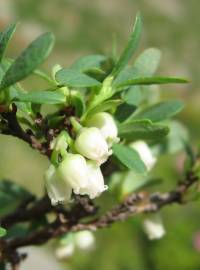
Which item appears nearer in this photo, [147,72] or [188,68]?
[147,72]

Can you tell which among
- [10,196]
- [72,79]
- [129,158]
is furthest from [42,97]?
[10,196]

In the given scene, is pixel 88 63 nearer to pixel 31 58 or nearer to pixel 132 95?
pixel 132 95

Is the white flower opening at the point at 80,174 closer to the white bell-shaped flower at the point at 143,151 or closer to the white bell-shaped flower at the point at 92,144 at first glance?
the white bell-shaped flower at the point at 92,144

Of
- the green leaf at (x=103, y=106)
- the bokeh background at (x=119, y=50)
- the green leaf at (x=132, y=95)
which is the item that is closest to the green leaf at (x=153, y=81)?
the green leaf at (x=103, y=106)

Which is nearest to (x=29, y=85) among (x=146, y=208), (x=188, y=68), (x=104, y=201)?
(x=104, y=201)

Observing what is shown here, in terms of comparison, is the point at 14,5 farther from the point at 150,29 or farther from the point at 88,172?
the point at 88,172

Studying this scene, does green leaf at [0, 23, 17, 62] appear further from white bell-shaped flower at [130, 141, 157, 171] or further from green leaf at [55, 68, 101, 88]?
white bell-shaped flower at [130, 141, 157, 171]

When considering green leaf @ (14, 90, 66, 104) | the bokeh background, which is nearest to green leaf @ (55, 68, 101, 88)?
green leaf @ (14, 90, 66, 104)
